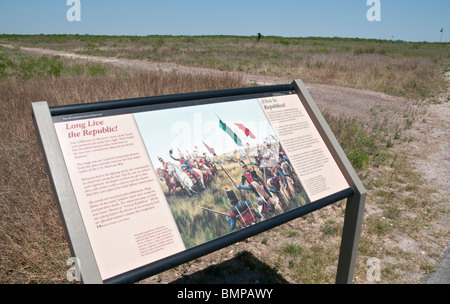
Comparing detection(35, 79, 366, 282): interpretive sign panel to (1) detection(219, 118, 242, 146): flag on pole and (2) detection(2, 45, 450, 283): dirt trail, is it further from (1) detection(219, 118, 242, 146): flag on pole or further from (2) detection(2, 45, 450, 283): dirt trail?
(2) detection(2, 45, 450, 283): dirt trail

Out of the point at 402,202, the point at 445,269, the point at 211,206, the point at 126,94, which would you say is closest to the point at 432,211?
the point at 402,202

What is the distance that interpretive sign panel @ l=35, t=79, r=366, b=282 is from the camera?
152 centimetres

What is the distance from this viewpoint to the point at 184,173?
1803 mm

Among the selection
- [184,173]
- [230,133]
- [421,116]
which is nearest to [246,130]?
[230,133]

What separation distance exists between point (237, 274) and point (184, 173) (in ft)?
5.80

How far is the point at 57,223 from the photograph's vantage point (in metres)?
3.34

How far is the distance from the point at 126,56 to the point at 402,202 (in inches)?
1055

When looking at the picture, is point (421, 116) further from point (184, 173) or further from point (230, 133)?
point (184, 173)

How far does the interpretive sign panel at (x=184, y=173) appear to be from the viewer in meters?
1.52

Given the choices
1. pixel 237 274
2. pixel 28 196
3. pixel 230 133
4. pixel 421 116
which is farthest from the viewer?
pixel 421 116

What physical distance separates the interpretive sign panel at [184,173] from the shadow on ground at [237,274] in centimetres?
127

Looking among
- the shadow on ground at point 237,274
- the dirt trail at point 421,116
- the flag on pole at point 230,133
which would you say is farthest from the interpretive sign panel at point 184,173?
the dirt trail at point 421,116

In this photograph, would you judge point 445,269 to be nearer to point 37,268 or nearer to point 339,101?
point 37,268

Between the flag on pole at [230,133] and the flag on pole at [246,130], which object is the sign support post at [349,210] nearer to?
the flag on pole at [246,130]
